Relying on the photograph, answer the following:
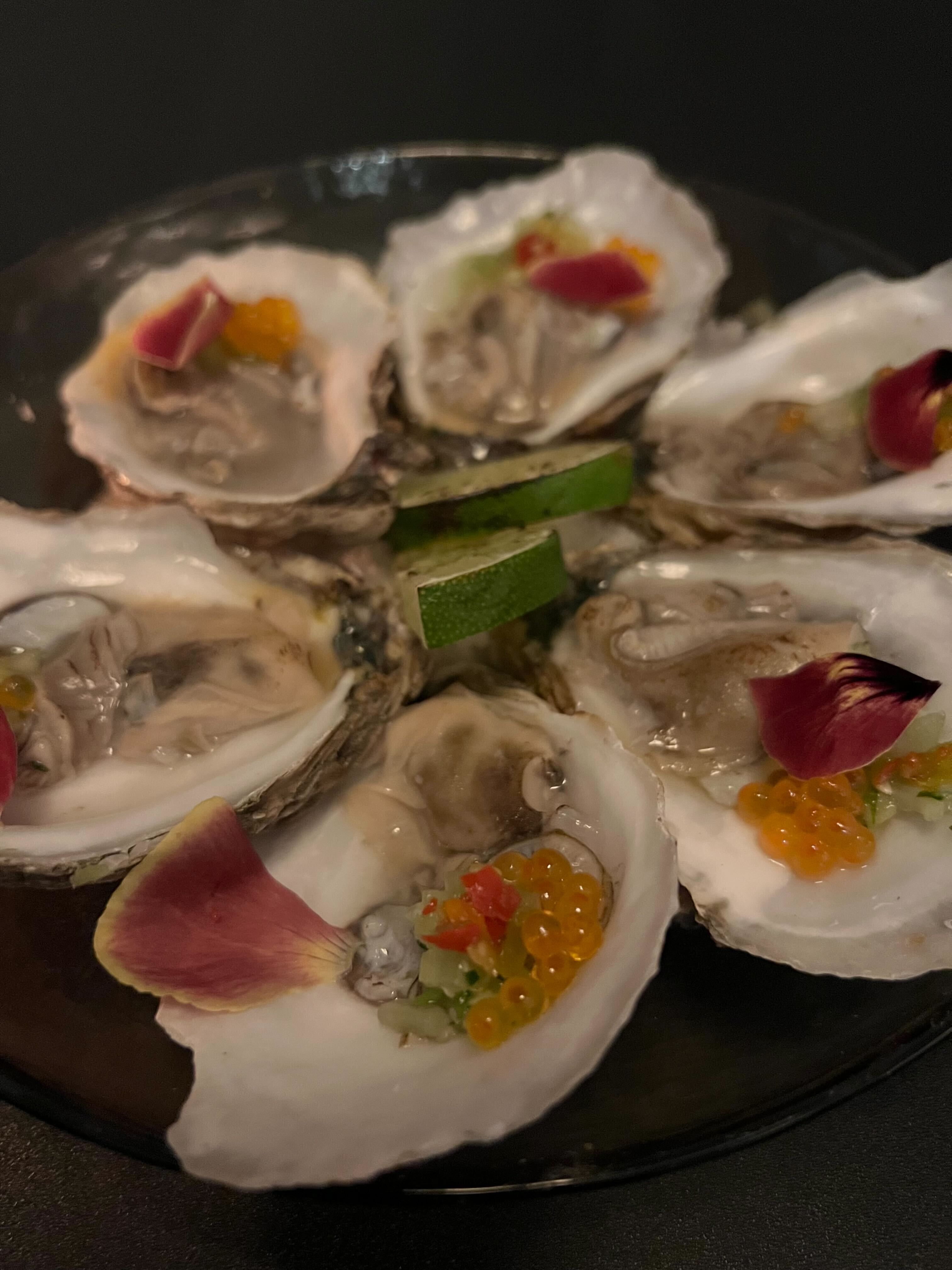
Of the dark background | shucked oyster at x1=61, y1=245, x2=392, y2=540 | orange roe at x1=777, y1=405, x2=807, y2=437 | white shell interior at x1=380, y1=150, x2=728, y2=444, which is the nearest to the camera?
shucked oyster at x1=61, y1=245, x2=392, y2=540

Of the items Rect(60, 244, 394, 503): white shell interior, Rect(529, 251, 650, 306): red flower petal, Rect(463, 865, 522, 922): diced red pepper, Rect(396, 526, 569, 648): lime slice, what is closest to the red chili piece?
Rect(463, 865, 522, 922): diced red pepper

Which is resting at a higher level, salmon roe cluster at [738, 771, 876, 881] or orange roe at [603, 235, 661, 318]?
orange roe at [603, 235, 661, 318]

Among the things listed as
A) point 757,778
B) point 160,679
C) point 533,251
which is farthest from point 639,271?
point 160,679

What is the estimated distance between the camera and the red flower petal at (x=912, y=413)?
133cm

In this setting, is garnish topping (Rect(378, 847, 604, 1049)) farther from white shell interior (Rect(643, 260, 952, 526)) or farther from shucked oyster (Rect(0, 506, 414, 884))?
white shell interior (Rect(643, 260, 952, 526))

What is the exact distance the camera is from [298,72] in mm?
2680

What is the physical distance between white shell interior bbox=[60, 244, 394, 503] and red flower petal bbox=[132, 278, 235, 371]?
0.10 metres

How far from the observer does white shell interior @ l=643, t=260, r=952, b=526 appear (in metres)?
1.53

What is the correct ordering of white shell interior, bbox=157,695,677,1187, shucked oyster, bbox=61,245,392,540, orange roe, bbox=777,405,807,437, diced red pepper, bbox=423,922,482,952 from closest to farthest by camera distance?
white shell interior, bbox=157,695,677,1187 → diced red pepper, bbox=423,922,482,952 → shucked oyster, bbox=61,245,392,540 → orange roe, bbox=777,405,807,437

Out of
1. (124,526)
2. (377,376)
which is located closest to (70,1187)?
(124,526)

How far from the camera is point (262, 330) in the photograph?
156 centimetres

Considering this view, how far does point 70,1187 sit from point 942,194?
9.50 ft

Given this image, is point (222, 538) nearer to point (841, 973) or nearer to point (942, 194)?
point (841, 973)

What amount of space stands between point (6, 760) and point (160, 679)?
8.9 inches
